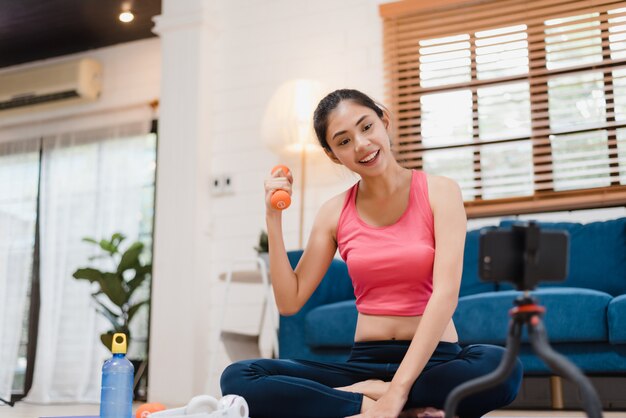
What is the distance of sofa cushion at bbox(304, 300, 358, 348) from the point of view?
280 centimetres

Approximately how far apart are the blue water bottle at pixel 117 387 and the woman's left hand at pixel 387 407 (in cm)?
62

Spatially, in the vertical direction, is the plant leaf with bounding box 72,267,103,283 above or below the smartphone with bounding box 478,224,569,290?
above

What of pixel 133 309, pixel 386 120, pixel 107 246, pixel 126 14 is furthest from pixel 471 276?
pixel 126 14

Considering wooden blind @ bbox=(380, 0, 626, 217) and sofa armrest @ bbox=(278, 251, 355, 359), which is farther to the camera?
wooden blind @ bbox=(380, 0, 626, 217)

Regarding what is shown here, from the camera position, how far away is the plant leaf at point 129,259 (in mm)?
4310

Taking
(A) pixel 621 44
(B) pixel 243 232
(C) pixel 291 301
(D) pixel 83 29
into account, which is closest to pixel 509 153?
(A) pixel 621 44

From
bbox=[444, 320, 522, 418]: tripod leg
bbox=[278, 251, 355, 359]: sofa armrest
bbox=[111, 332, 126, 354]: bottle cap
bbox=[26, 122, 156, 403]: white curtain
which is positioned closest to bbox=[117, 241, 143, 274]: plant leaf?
bbox=[26, 122, 156, 403]: white curtain

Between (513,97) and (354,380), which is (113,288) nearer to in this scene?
(513,97)

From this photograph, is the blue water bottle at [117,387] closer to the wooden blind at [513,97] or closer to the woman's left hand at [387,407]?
the woman's left hand at [387,407]

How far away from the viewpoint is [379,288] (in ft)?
5.45

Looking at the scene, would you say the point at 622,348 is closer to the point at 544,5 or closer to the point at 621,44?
the point at 621,44

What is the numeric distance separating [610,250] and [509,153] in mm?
747

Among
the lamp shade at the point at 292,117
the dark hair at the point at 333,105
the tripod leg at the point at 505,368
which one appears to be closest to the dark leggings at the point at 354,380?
the dark hair at the point at 333,105

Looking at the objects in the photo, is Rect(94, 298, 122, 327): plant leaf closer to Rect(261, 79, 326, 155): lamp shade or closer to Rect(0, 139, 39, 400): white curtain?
Rect(0, 139, 39, 400): white curtain
